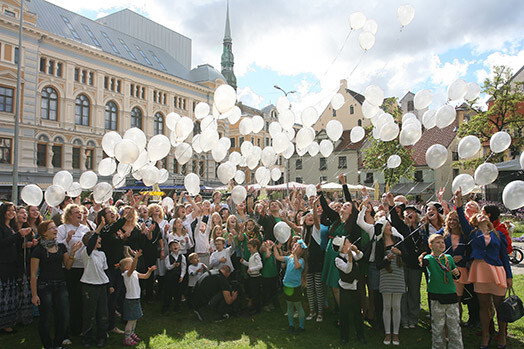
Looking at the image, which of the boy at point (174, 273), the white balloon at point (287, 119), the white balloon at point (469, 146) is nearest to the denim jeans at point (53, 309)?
the boy at point (174, 273)

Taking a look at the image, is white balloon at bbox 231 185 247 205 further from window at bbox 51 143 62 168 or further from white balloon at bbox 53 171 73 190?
window at bbox 51 143 62 168

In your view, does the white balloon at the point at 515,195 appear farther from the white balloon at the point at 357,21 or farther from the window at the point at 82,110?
the window at the point at 82,110

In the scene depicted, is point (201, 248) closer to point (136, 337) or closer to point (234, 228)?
point (234, 228)

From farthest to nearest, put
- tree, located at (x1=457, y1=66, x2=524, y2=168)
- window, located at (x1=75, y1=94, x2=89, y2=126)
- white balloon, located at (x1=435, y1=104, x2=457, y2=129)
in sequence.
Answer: window, located at (x1=75, y1=94, x2=89, y2=126) → tree, located at (x1=457, y1=66, x2=524, y2=168) → white balloon, located at (x1=435, y1=104, x2=457, y2=129)

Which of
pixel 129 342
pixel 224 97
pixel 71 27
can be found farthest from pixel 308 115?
pixel 71 27

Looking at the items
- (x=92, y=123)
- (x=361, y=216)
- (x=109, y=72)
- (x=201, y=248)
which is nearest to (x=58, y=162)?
(x=92, y=123)

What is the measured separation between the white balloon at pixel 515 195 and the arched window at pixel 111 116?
105 feet

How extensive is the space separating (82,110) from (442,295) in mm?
31568

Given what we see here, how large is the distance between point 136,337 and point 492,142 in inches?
245

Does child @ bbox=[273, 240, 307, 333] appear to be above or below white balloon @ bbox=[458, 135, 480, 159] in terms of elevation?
below

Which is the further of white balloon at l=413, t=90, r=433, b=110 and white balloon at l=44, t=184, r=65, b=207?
white balloon at l=413, t=90, r=433, b=110

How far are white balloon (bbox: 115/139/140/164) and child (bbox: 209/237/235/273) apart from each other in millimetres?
1987

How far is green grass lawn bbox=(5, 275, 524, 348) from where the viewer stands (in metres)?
4.49

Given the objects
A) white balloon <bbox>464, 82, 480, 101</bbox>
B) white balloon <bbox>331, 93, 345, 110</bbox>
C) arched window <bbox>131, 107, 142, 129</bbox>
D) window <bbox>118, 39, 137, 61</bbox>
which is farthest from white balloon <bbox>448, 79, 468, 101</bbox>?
window <bbox>118, 39, 137, 61</bbox>
